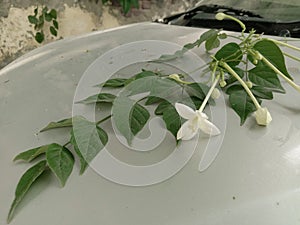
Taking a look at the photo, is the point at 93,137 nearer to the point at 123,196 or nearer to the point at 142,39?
the point at 123,196

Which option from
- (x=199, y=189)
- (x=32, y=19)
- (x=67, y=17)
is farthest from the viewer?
(x=67, y=17)

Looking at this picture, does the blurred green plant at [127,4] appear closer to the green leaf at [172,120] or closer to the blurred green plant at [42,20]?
the blurred green plant at [42,20]

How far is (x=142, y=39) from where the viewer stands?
38.1 inches

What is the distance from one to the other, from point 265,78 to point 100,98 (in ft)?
0.84

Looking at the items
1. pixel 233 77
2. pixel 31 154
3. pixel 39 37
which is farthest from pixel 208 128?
pixel 39 37

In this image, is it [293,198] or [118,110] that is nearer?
[293,198]

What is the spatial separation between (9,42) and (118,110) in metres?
1.77

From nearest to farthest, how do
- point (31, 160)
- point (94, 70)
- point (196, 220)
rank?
point (196, 220) → point (31, 160) → point (94, 70)

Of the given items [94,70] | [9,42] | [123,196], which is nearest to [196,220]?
[123,196]

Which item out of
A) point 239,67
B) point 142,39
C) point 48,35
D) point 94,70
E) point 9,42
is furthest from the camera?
point 48,35

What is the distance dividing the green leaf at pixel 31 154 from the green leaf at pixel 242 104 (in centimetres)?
27

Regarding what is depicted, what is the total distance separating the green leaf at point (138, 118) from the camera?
607 mm

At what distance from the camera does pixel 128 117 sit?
0.62 metres

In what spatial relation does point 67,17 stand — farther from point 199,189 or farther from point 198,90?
point 199,189
